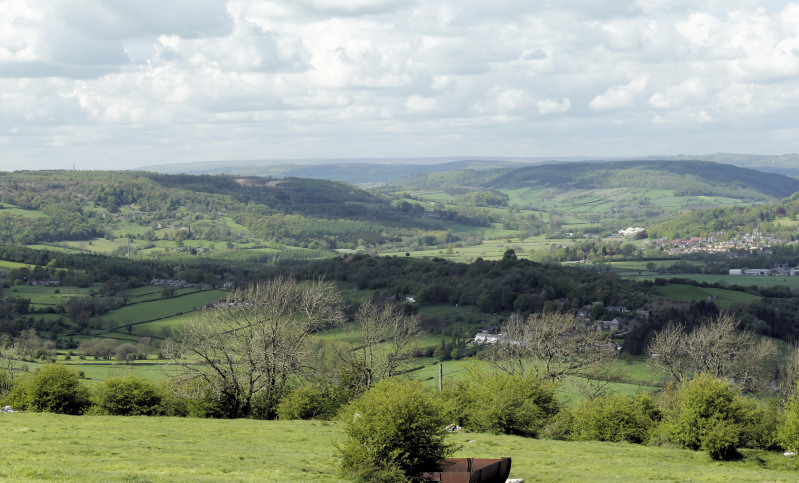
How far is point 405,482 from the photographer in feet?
78.3

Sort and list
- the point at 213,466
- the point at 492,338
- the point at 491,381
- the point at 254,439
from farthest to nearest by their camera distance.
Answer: the point at 492,338 → the point at 491,381 → the point at 254,439 → the point at 213,466

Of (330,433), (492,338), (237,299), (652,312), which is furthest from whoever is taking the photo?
(652,312)

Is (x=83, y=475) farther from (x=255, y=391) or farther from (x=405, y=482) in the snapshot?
(x=255, y=391)

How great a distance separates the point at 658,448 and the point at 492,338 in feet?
202

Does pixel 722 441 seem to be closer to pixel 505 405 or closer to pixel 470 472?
pixel 505 405

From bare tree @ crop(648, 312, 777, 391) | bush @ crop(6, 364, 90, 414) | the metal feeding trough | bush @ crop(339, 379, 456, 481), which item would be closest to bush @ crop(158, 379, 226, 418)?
bush @ crop(6, 364, 90, 414)

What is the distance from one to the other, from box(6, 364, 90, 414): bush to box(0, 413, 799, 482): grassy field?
10.7 feet

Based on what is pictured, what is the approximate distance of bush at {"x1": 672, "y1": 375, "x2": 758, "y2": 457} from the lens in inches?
1422

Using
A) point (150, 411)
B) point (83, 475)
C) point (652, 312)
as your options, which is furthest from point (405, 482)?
point (652, 312)

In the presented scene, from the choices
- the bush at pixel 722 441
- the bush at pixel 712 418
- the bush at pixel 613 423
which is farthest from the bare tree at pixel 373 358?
the bush at pixel 722 441

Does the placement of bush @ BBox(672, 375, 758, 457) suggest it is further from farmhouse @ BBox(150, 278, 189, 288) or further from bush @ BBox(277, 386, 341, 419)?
farmhouse @ BBox(150, 278, 189, 288)

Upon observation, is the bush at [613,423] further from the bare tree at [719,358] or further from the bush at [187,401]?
the bush at [187,401]

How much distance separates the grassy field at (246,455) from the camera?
76.9 ft

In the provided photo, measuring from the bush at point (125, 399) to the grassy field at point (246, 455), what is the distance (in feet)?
11.6
